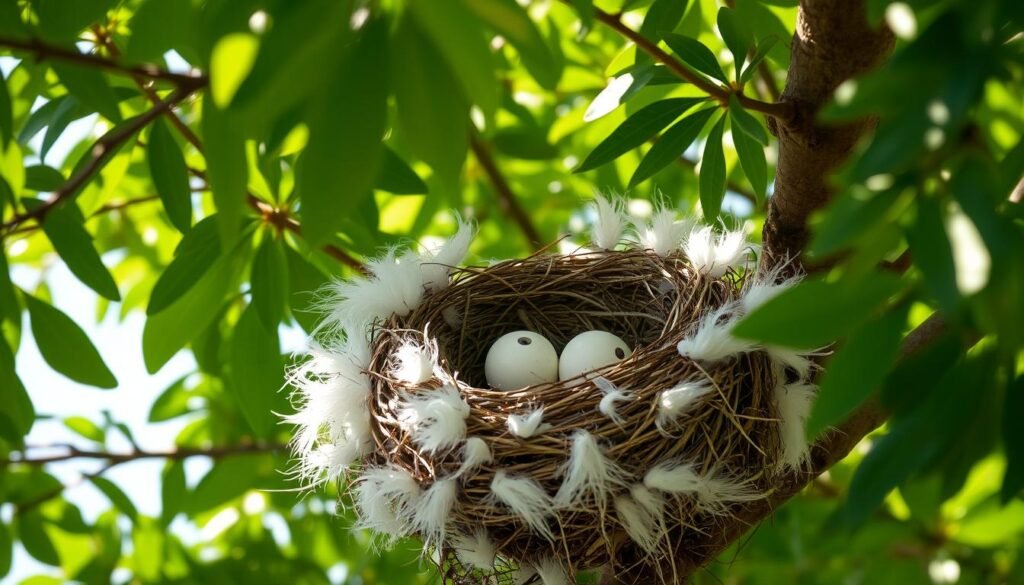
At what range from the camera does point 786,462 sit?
1.74 m

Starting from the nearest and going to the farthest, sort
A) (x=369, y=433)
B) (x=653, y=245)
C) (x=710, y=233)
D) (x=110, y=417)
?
(x=369, y=433) → (x=710, y=233) → (x=653, y=245) → (x=110, y=417)

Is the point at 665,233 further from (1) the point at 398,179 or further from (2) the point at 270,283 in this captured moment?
(2) the point at 270,283

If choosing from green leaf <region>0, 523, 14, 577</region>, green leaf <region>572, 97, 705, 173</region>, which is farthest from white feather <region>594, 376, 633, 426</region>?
green leaf <region>0, 523, 14, 577</region>

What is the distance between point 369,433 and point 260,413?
0.40 m

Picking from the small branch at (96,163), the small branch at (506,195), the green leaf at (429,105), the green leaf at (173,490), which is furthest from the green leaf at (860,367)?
the green leaf at (173,490)

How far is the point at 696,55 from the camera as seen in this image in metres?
1.73

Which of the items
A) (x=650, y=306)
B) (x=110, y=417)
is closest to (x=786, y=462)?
(x=650, y=306)

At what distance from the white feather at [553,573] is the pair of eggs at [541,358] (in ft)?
1.46

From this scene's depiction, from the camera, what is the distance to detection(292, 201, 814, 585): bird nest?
1.65 metres

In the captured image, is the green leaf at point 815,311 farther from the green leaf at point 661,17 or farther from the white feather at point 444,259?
the white feather at point 444,259

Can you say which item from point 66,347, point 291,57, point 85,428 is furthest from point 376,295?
point 85,428

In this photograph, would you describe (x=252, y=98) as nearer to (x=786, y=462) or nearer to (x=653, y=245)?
(x=786, y=462)

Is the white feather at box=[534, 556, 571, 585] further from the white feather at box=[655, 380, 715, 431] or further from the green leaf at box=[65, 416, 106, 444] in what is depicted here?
the green leaf at box=[65, 416, 106, 444]

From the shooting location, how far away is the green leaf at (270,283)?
2.03 m
